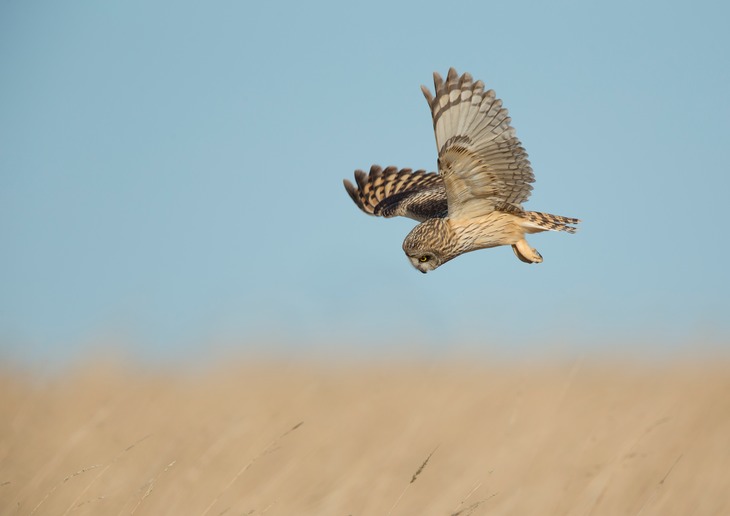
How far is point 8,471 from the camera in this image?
113 inches

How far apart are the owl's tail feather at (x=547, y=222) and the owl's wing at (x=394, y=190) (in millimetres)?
876

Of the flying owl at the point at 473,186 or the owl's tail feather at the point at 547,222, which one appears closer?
the flying owl at the point at 473,186

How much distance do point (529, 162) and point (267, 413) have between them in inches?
80.9

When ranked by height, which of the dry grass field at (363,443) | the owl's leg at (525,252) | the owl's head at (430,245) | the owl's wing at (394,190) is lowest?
the dry grass field at (363,443)

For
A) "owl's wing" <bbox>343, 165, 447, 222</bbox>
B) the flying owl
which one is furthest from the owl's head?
"owl's wing" <bbox>343, 165, 447, 222</bbox>

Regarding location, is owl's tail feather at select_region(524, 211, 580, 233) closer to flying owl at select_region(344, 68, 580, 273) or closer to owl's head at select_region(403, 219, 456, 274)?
flying owl at select_region(344, 68, 580, 273)

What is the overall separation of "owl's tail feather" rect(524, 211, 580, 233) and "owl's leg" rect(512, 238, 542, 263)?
0.11 m

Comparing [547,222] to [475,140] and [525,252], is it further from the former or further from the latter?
[475,140]

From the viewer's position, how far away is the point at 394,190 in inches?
279

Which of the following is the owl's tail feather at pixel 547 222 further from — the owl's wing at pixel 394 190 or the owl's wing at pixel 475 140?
the owl's wing at pixel 394 190

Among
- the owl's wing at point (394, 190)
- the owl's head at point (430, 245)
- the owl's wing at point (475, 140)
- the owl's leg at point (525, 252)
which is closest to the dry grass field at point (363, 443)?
the owl's head at point (430, 245)

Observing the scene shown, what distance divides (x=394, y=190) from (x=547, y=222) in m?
1.94

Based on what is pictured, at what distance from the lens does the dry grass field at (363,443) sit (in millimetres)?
2984

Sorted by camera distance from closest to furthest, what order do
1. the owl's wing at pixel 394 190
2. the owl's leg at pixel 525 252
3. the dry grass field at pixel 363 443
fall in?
1. the dry grass field at pixel 363 443
2. the owl's leg at pixel 525 252
3. the owl's wing at pixel 394 190
